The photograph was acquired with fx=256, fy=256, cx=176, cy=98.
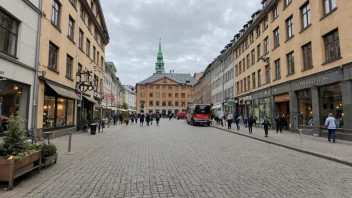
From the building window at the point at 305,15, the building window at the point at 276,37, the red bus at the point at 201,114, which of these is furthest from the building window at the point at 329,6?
the red bus at the point at 201,114

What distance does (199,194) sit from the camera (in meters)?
5.44

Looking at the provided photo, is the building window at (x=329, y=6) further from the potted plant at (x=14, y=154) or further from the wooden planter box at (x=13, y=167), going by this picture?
the wooden planter box at (x=13, y=167)

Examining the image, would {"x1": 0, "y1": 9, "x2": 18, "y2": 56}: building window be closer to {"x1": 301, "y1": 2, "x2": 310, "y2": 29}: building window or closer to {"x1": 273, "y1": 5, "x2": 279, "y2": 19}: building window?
{"x1": 301, "y1": 2, "x2": 310, "y2": 29}: building window

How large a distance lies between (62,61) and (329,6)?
19386 millimetres

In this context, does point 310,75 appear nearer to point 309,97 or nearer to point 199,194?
point 309,97

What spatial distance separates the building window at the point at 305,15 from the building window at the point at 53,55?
19120mm

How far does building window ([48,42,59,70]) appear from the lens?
1711 cm

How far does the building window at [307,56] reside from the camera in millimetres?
20056

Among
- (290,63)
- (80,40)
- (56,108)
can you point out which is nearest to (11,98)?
(56,108)

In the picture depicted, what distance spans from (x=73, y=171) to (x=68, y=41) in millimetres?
15377

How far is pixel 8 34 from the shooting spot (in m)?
12.2

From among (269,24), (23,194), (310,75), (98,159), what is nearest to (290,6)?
(269,24)

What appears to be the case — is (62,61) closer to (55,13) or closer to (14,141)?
(55,13)

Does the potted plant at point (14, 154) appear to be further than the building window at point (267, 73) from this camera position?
No
